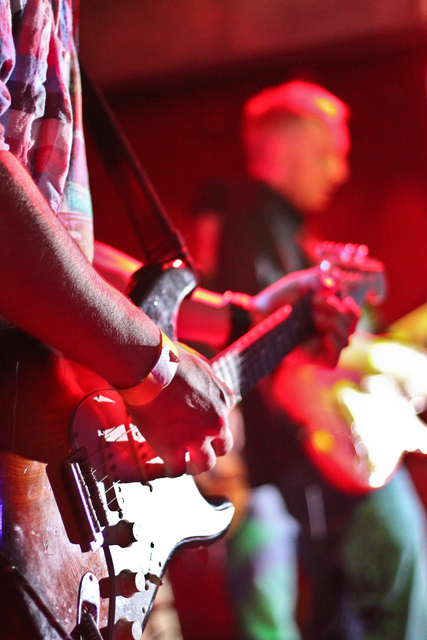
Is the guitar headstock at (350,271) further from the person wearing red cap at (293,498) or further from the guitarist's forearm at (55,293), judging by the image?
the guitarist's forearm at (55,293)

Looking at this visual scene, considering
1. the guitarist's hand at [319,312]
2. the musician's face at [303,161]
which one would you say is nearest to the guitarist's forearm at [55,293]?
the guitarist's hand at [319,312]

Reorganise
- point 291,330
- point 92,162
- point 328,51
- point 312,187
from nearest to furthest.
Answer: point 291,330 → point 312,187 → point 92,162 → point 328,51

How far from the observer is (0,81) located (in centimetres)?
73

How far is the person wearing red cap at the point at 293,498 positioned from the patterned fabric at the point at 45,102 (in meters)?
1.25

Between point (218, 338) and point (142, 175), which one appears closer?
point (142, 175)

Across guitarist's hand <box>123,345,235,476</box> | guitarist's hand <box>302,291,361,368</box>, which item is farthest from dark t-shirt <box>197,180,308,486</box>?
guitarist's hand <box>123,345,235,476</box>

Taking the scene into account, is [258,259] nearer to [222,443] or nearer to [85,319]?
[222,443]

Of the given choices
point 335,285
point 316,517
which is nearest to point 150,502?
point 335,285

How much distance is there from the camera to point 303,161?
247cm

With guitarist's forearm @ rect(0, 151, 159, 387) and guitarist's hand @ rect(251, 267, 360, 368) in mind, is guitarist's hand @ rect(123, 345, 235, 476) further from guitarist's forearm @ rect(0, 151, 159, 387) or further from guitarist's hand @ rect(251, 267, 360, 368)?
guitarist's hand @ rect(251, 267, 360, 368)

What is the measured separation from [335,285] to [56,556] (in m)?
1.39

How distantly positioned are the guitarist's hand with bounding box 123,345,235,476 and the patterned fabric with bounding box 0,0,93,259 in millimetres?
375

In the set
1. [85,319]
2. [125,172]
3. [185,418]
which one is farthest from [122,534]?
[125,172]

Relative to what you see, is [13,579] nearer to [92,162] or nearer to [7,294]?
[7,294]
